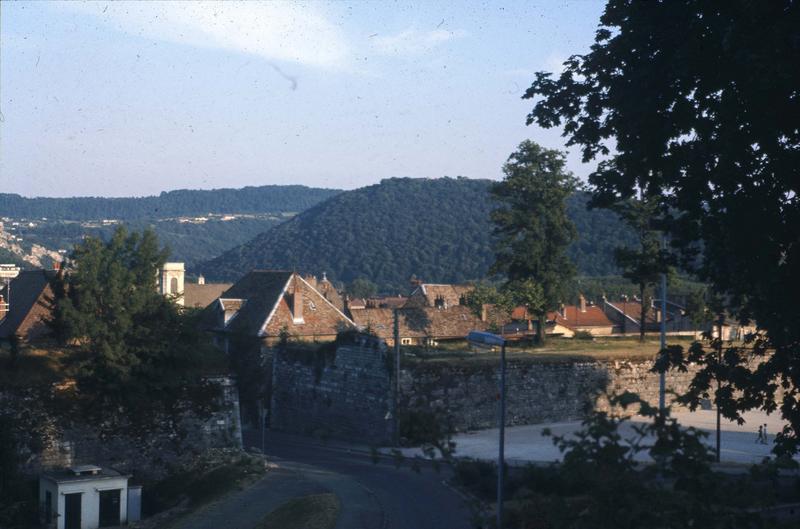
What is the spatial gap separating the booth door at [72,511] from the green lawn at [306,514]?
15.6 feet

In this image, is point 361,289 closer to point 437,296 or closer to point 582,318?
point 437,296

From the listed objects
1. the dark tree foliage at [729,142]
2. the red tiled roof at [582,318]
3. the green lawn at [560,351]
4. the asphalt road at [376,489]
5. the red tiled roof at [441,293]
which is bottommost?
the asphalt road at [376,489]

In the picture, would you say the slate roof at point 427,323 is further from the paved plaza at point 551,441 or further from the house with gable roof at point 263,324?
the paved plaza at point 551,441

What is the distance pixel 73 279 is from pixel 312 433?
405 inches

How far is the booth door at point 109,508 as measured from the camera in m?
22.6

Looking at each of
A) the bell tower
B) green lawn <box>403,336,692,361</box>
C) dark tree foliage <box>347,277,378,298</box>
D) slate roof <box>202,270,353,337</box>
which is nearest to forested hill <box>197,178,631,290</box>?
dark tree foliage <box>347,277,378,298</box>

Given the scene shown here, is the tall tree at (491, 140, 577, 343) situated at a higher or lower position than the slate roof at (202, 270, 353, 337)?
higher

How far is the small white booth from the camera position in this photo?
72.1 feet

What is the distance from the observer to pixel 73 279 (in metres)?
27.4

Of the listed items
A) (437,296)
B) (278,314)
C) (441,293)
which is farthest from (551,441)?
(441,293)

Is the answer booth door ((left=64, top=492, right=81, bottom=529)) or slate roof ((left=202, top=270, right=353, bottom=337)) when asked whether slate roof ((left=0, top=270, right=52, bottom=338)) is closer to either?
slate roof ((left=202, top=270, right=353, bottom=337))

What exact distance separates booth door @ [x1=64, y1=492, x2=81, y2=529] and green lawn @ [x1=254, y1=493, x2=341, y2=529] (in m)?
4.76

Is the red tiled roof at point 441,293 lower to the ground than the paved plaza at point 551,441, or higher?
higher

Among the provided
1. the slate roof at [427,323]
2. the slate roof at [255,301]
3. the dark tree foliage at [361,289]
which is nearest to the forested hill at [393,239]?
the dark tree foliage at [361,289]
